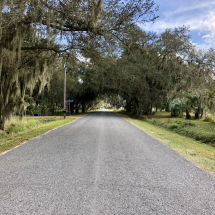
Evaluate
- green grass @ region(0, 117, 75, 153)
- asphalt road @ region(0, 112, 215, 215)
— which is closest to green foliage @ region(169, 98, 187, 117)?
green grass @ region(0, 117, 75, 153)

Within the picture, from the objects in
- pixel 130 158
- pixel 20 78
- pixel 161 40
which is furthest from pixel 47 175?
pixel 161 40

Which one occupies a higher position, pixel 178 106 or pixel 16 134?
pixel 178 106

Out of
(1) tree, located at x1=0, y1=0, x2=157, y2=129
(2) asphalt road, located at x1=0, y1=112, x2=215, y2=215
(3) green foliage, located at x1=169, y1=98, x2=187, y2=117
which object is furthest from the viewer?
(3) green foliage, located at x1=169, y1=98, x2=187, y2=117

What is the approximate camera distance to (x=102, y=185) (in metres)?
3.05

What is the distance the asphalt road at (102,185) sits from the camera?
2379 mm

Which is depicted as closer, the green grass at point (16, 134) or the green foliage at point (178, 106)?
the green grass at point (16, 134)

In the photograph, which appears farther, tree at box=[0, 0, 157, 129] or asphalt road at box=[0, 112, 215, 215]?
tree at box=[0, 0, 157, 129]

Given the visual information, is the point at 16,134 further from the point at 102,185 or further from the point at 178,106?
the point at 178,106

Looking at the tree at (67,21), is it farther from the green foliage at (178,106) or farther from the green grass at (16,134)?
the green foliage at (178,106)

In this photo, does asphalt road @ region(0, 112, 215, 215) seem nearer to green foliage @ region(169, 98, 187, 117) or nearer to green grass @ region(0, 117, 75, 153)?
green grass @ region(0, 117, 75, 153)

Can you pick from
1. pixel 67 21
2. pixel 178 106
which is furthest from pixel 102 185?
pixel 178 106

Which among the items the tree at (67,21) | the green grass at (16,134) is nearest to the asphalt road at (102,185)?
the green grass at (16,134)

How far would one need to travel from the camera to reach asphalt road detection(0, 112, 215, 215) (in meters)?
2.38

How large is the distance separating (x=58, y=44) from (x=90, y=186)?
22.5ft
